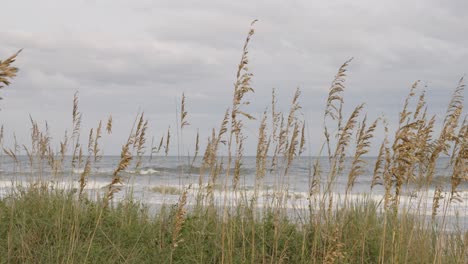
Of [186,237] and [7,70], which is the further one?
[186,237]

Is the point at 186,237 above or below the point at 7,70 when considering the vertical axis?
below

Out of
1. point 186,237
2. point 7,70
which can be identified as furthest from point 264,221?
point 7,70

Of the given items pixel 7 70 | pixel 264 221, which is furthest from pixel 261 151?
pixel 7 70

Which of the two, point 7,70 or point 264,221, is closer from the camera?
point 7,70

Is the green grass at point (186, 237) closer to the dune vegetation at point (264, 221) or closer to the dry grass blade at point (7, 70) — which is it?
the dune vegetation at point (264, 221)

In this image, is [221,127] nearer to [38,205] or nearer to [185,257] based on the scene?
[185,257]

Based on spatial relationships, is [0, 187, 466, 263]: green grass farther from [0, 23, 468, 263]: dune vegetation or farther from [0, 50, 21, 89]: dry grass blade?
[0, 50, 21, 89]: dry grass blade

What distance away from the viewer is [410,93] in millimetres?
4746

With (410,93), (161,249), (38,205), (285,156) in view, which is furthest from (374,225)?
(38,205)

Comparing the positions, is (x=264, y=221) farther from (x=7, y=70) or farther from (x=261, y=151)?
(x=7, y=70)

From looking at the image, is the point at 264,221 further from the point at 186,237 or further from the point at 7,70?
the point at 7,70

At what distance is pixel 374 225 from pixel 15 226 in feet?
12.9

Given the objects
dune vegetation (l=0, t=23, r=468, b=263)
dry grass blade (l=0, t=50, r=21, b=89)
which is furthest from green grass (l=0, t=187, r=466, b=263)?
dry grass blade (l=0, t=50, r=21, b=89)

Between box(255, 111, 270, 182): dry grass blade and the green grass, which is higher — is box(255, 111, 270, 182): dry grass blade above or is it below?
above
